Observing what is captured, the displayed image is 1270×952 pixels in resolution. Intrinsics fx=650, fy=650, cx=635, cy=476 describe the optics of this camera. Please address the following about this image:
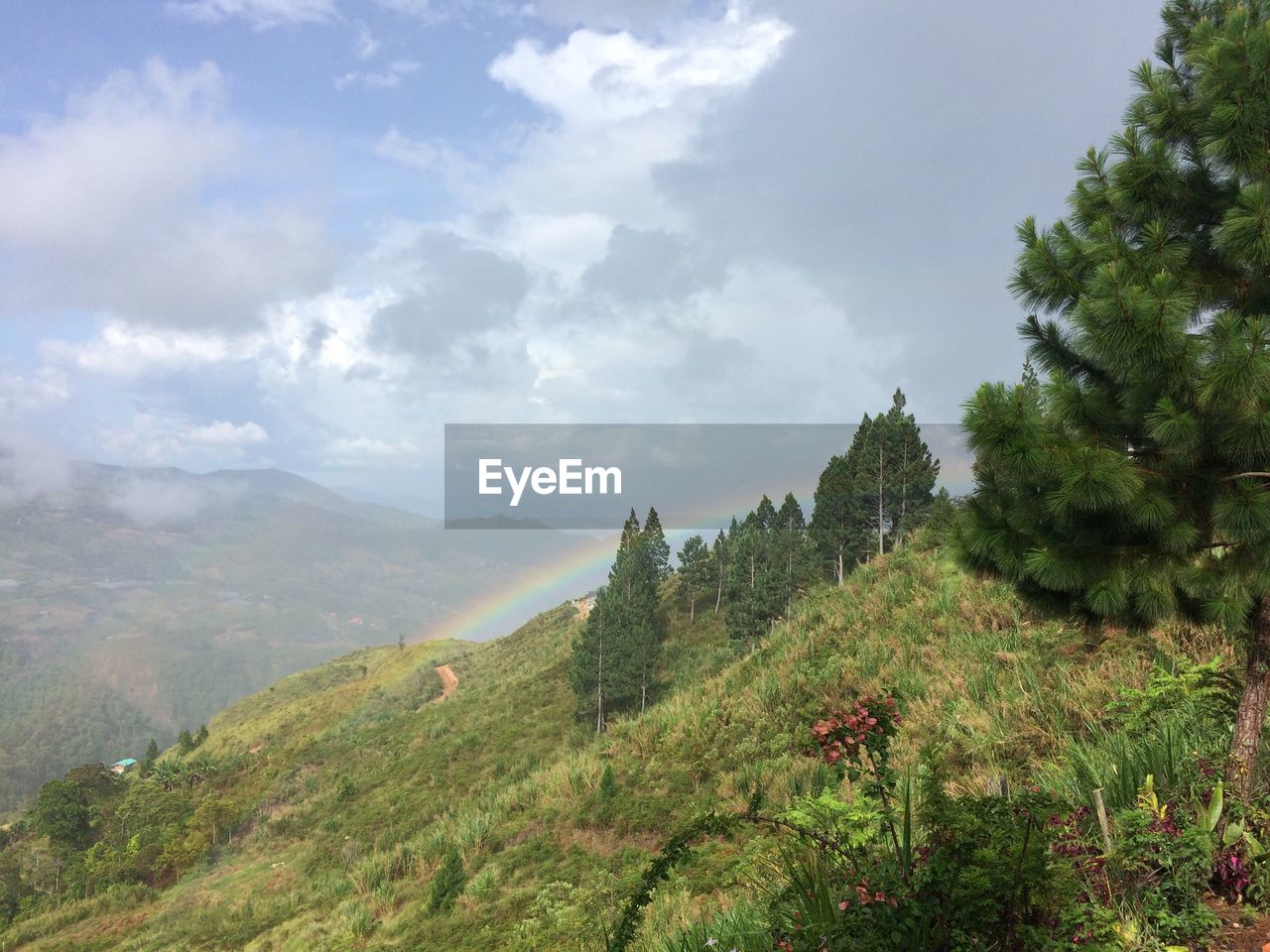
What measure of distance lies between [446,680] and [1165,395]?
243 ft

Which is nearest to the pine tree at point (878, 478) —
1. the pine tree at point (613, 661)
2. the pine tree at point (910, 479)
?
the pine tree at point (910, 479)

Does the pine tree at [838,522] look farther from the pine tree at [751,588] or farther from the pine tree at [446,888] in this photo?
the pine tree at [446,888]

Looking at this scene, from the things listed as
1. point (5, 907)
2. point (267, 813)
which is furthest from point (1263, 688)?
point (5, 907)

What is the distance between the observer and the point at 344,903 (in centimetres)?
1811

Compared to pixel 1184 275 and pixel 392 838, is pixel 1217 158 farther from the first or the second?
pixel 392 838

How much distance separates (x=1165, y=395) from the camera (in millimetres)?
4371

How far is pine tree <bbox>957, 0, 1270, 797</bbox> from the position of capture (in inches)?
166

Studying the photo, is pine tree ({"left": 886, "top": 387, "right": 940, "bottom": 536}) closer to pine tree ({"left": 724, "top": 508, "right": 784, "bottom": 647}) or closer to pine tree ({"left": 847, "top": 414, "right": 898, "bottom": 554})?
pine tree ({"left": 847, "top": 414, "right": 898, "bottom": 554})

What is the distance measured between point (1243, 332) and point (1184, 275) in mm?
1024

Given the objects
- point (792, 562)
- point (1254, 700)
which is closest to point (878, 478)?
point (792, 562)

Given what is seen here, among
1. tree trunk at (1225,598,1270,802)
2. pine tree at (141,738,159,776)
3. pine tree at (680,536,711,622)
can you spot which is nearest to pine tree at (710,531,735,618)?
pine tree at (680,536,711,622)

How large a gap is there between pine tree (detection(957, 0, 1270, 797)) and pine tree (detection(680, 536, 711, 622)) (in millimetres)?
50435

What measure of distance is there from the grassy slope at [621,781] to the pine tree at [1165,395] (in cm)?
108

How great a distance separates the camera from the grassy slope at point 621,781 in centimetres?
938
